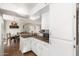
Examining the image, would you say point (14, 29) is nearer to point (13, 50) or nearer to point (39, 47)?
point (13, 50)

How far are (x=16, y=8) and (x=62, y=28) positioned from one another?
1.11m

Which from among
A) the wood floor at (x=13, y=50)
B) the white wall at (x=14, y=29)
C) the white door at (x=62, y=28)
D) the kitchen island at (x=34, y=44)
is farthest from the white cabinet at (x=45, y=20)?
the wood floor at (x=13, y=50)

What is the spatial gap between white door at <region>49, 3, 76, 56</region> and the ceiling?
49cm

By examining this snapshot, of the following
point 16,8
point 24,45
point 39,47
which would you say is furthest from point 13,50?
point 16,8

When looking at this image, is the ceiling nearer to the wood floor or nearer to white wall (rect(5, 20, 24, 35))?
white wall (rect(5, 20, 24, 35))

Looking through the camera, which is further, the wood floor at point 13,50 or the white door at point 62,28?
the wood floor at point 13,50

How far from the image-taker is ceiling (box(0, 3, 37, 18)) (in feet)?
6.91

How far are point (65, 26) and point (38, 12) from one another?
68cm

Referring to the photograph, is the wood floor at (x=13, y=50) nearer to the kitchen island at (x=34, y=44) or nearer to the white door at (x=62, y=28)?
the kitchen island at (x=34, y=44)

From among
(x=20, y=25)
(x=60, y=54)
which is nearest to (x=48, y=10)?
(x=20, y=25)

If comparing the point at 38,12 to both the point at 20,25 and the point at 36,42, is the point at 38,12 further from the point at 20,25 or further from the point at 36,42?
the point at 36,42

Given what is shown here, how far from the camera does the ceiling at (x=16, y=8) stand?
2107mm

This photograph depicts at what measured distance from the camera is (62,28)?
2.09m

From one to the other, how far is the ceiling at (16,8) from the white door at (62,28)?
49 cm
